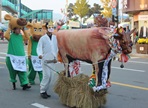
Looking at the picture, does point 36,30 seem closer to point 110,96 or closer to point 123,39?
point 110,96

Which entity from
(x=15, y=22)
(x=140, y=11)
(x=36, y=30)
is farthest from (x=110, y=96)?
(x=140, y=11)

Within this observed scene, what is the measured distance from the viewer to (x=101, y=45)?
4965mm

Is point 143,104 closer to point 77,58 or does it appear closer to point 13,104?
point 77,58

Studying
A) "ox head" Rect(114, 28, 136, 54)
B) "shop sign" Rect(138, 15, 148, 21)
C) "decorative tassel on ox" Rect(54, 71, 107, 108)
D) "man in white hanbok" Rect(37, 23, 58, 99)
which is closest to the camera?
"ox head" Rect(114, 28, 136, 54)

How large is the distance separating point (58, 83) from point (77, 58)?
27.6 inches

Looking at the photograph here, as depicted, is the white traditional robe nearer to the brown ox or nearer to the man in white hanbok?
the man in white hanbok

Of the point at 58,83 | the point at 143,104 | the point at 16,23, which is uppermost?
the point at 16,23

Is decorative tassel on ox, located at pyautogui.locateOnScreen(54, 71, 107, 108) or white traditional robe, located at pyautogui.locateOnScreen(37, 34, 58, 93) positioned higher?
white traditional robe, located at pyautogui.locateOnScreen(37, 34, 58, 93)

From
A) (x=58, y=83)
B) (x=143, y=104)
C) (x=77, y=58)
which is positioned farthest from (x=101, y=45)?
(x=143, y=104)

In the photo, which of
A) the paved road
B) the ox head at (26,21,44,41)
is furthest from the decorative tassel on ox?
the ox head at (26,21,44,41)

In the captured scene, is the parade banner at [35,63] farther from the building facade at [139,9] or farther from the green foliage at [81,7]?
the green foliage at [81,7]

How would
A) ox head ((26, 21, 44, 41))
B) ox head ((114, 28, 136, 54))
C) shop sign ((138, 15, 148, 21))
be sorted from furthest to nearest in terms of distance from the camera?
1. shop sign ((138, 15, 148, 21))
2. ox head ((26, 21, 44, 41))
3. ox head ((114, 28, 136, 54))

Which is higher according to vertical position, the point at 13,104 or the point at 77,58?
the point at 77,58

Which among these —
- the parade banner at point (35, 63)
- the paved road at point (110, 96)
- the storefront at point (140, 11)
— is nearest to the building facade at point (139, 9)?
the storefront at point (140, 11)
